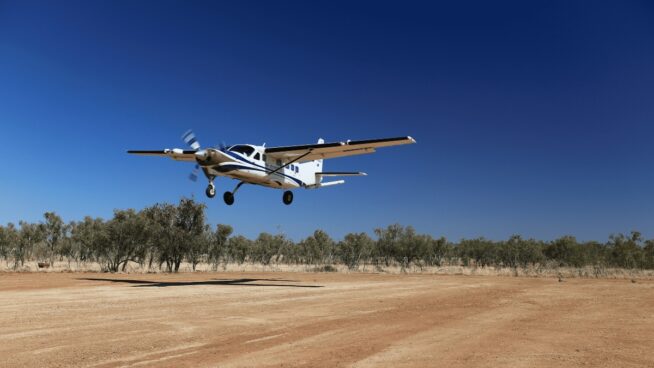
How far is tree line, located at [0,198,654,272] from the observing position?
4247cm

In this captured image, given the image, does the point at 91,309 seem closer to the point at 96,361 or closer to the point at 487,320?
the point at 96,361

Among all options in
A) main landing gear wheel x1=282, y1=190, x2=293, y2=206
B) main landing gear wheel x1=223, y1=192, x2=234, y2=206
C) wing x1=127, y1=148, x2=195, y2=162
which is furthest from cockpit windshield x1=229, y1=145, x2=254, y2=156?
main landing gear wheel x1=282, y1=190, x2=293, y2=206

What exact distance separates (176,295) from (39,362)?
38.2ft

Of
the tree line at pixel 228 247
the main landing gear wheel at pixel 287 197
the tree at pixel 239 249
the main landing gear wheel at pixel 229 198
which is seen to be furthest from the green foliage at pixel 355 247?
the main landing gear wheel at pixel 229 198

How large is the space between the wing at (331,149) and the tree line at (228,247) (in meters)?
19.6

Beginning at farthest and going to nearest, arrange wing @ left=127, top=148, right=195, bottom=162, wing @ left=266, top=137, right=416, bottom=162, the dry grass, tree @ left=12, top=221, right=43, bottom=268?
tree @ left=12, top=221, right=43, bottom=268, the dry grass, wing @ left=127, top=148, right=195, bottom=162, wing @ left=266, top=137, right=416, bottom=162

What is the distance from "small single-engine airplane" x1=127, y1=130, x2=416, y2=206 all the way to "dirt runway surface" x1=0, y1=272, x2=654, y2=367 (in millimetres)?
7519

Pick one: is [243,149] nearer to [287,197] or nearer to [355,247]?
[287,197]

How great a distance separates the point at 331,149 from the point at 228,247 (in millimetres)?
52264

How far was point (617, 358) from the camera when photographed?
8297 mm

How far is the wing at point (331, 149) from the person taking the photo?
24.1 m

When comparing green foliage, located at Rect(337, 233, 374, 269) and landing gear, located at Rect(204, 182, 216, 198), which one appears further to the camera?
green foliage, located at Rect(337, 233, 374, 269)

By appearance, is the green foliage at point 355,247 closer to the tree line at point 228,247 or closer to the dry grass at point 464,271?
the tree line at point 228,247

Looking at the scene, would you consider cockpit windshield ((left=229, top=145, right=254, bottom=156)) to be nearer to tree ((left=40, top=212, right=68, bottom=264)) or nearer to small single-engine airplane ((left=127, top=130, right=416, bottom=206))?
small single-engine airplane ((left=127, top=130, right=416, bottom=206))
